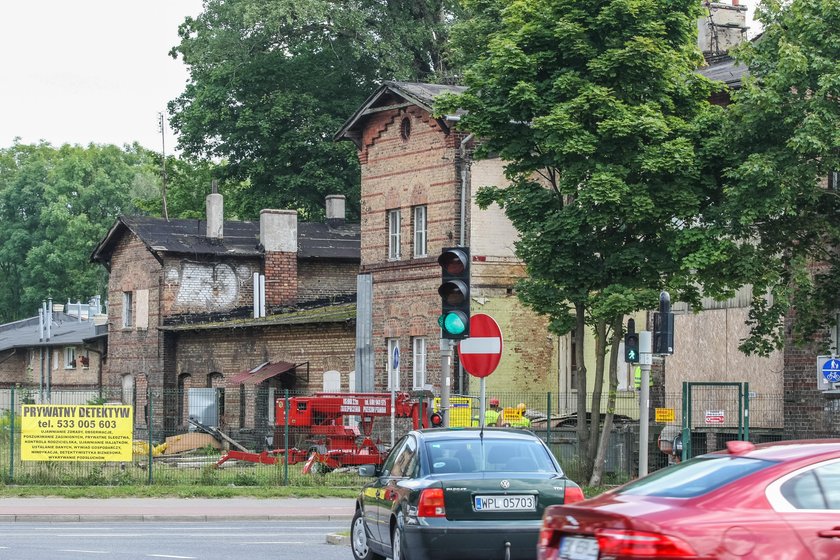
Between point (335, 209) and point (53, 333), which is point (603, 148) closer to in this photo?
point (335, 209)

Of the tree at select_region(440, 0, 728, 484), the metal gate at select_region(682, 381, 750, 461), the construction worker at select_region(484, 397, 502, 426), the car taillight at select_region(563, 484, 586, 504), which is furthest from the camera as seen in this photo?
the construction worker at select_region(484, 397, 502, 426)

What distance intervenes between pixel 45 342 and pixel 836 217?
1942 inches

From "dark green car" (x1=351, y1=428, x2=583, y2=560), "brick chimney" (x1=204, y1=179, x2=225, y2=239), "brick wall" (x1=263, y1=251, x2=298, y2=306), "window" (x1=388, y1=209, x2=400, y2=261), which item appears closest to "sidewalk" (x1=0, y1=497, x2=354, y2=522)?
"dark green car" (x1=351, y1=428, x2=583, y2=560)

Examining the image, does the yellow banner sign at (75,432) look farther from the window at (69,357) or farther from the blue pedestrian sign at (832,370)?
the window at (69,357)

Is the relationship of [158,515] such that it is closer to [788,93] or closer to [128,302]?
[788,93]

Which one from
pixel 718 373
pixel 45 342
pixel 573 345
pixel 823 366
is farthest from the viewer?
pixel 45 342

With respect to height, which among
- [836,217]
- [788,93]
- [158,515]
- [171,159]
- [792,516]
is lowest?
[158,515]

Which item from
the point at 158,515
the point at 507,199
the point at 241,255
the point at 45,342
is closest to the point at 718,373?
the point at 507,199

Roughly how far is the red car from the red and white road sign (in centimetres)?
898

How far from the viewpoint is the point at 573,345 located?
130ft

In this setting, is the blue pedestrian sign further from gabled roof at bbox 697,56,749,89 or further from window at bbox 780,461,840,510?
window at bbox 780,461,840,510

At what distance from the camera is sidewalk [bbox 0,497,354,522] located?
77.5 feet

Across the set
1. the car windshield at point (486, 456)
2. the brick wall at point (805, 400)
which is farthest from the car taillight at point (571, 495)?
the brick wall at point (805, 400)

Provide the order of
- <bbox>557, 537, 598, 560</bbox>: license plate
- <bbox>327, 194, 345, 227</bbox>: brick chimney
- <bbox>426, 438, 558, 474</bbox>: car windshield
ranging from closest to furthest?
<bbox>557, 537, 598, 560</bbox>: license plate → <bbox>426, 438, 558, 474</bbox>: car windshield → <bbox>327, 194, 345, 227</bbox>: brick chimney
